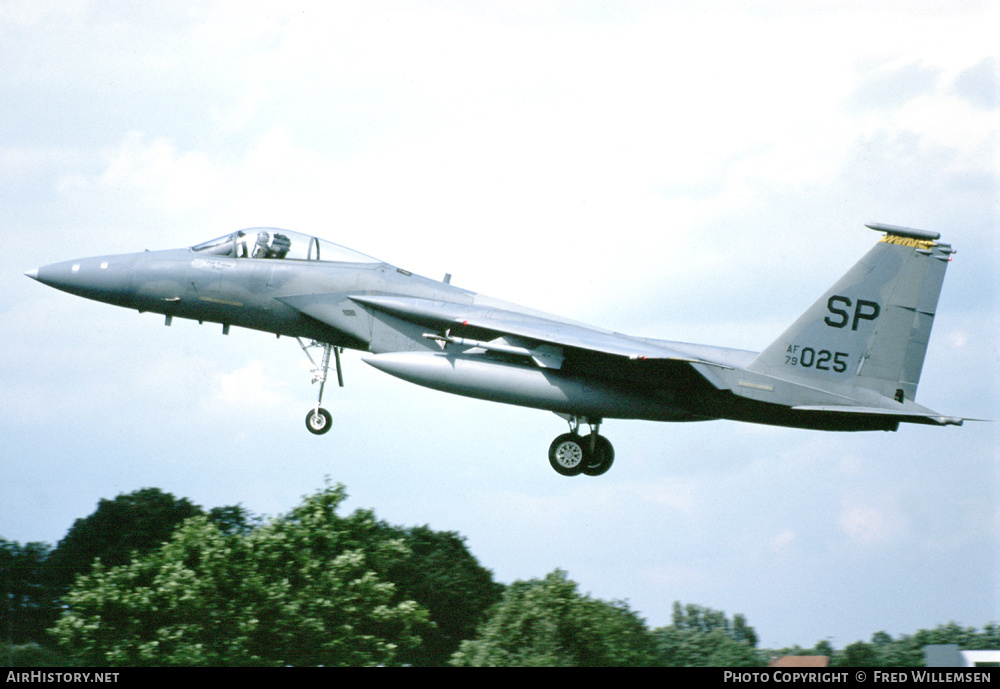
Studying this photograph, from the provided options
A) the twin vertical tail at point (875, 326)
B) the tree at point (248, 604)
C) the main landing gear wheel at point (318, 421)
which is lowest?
the tree at point (248, 604)

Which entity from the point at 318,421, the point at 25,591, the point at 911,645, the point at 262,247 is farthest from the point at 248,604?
the point at 911,645

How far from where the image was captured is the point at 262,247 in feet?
64.3

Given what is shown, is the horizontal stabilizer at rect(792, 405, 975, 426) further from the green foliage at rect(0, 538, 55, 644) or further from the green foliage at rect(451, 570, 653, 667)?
the green foliage at rect(0, 538, 55, 644)

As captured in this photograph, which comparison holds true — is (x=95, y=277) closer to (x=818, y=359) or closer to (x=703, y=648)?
(x=818, y=359)

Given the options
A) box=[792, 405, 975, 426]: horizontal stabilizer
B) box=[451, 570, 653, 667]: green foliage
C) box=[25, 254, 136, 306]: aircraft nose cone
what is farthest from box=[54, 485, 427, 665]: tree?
box=[792, 405, 975, 426]: horizontal stabilizer

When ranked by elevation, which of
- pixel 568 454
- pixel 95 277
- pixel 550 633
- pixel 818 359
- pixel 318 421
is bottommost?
pixel 550 633

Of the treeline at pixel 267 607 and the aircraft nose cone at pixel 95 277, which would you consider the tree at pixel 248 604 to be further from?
the aircraft nose cone at pixel 95 277

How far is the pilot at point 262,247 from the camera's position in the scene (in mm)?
19594

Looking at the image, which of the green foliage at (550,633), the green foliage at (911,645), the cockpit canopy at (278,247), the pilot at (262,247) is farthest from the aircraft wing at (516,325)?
the green foliage at (911,645)

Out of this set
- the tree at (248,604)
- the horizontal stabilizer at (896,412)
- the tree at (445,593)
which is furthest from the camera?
the tree at (445,593)

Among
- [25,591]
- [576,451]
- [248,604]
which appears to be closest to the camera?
[576,451]

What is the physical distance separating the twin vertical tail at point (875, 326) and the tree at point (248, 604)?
25870 millimetres

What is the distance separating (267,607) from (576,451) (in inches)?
969
